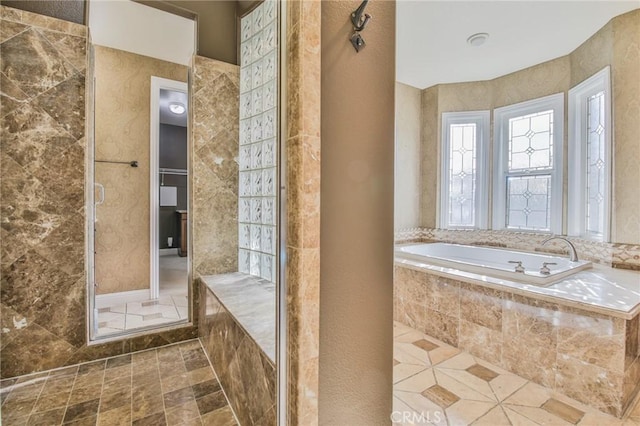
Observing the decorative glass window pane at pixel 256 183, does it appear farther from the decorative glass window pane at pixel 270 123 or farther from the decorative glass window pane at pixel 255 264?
the decorative glass window pane at pixel 255 264

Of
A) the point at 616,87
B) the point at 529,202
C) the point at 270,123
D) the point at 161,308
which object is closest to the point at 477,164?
the point at 529,202

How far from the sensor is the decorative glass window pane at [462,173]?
12.0ft

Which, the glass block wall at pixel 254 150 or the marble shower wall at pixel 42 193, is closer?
the marble shower wall at pixel 42 193

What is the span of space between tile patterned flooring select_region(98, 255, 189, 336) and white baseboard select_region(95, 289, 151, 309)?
0.14ft

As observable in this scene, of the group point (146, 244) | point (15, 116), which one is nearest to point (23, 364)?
point (146, 244)

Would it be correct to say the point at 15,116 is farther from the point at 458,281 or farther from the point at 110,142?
the point at 458,281

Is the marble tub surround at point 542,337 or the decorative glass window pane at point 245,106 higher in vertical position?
the decorative glass window pane at point 245,106

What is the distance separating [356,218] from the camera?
37.0 inches

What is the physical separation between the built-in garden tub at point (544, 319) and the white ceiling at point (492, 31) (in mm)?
2043

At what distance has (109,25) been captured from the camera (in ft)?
7.06

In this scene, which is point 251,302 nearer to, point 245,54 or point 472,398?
point 472,398

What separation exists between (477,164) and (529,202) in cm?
72

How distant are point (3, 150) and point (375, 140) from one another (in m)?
2.03

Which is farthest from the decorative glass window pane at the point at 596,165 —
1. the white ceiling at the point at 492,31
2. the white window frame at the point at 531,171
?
the white ceiling at the point at 492,31
